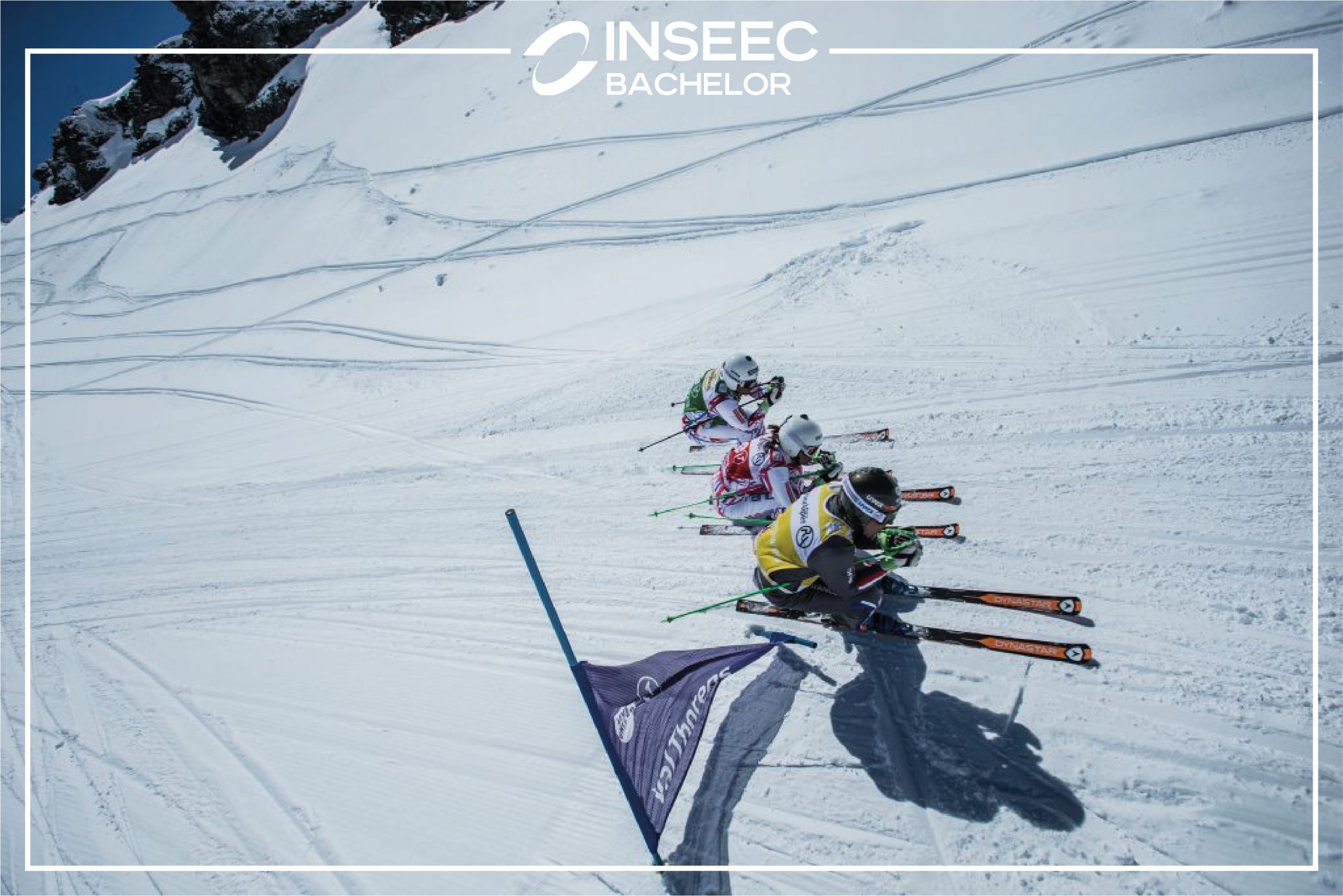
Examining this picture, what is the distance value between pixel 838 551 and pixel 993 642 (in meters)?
1.60

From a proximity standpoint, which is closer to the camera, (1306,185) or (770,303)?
(1306,185)

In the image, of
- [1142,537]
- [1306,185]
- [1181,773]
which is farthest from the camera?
[1306,185]

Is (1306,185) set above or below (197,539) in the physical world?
above

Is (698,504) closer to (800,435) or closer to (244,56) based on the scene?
(800,435)

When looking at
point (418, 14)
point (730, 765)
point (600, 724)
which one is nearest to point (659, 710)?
point (600, 724)

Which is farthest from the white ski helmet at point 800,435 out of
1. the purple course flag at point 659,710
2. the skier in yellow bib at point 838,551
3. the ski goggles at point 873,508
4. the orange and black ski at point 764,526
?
the purple course flag at point 659,710

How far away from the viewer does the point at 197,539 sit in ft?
34.0

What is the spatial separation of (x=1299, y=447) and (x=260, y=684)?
34.9 feet

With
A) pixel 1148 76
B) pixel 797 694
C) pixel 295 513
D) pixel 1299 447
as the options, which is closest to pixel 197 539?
pixel 295 513

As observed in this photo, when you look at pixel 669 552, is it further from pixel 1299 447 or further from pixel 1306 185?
pixel 1306 185

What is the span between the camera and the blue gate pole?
3.91m

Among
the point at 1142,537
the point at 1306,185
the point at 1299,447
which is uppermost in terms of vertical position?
the point at 1306,185

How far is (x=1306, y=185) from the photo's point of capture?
28.0 feet

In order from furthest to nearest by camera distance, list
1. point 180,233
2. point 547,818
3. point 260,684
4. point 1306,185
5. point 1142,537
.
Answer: point 180,233
point 1306,185
point 260,684
point 1142,537
point 547,818
